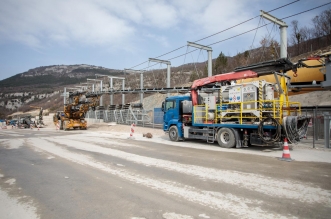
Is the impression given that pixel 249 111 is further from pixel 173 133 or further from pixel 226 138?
pixel 173 133

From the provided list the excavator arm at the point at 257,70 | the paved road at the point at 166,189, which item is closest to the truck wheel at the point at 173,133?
the excavator arm at the point at 257,70

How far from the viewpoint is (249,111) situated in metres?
10.4

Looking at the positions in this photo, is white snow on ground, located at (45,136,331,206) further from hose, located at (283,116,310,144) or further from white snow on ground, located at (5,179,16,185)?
hose, located at (283,116,310,144)

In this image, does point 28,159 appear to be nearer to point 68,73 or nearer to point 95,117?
point 95,117

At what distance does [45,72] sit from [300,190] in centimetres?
20592

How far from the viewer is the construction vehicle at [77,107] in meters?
28.2

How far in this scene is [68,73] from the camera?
17100cm

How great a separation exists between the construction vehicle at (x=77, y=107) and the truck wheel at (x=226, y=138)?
66.8ft

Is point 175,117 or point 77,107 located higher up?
point 77,107

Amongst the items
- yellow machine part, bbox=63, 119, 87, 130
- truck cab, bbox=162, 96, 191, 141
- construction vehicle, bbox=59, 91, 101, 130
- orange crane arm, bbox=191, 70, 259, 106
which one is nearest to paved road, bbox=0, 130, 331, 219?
orange crane arm, bbox=191, 70, 259, 106

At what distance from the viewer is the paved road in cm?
379

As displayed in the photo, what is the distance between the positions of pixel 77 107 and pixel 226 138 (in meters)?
22.2

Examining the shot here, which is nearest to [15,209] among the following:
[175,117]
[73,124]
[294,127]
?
[294,127]

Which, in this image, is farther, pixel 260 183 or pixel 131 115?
pixel 131 115
